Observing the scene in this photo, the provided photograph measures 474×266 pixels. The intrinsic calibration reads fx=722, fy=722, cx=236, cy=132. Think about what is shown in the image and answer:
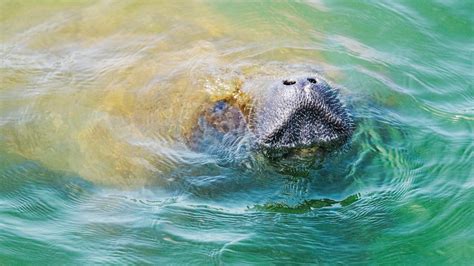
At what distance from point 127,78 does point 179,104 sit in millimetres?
770

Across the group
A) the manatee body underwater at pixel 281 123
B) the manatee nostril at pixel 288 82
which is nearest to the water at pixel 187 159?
the manatee body underwater at pixel 281 123

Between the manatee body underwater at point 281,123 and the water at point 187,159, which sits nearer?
the manatee body underwater at point 281,123

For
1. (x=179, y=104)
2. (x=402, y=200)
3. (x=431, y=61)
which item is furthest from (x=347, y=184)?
(x=431, y=61)

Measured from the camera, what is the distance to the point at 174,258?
231 inches

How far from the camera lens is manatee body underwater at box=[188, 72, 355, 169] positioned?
5820 mm

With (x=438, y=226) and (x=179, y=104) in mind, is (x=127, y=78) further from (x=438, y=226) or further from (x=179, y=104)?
(x=438, y=226)

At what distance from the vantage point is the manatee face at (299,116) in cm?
579

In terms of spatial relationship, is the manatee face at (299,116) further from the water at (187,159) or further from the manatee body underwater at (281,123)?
the water at (187,159)

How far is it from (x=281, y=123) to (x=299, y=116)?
0.16 metres

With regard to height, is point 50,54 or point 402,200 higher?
point 50,54

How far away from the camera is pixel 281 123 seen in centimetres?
582

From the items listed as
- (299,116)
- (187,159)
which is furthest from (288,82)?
(187,159)

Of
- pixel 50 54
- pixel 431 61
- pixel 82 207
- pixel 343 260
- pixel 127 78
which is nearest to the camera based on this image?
pixel 343 260

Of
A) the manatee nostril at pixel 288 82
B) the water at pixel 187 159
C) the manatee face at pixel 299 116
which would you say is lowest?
the water at pixel 187 159
